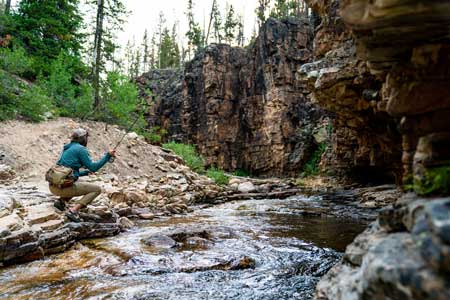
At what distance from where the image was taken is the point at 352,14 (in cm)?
303

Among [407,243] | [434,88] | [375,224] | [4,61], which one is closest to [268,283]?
[375,224]

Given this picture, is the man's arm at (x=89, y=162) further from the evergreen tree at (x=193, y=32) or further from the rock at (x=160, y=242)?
the evergreen tree at (x=193, y=32)

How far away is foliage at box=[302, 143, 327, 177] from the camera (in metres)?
26.0

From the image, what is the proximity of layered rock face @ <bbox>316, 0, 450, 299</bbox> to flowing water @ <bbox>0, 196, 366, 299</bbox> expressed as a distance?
160 centimetres

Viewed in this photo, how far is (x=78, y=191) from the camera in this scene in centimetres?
681

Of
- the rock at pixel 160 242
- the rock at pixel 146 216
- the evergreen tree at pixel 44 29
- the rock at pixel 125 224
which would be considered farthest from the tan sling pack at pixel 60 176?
the evergreen tree at pixel 44 29

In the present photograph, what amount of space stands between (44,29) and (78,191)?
17.4 meters

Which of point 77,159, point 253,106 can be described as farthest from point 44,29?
point 253,106

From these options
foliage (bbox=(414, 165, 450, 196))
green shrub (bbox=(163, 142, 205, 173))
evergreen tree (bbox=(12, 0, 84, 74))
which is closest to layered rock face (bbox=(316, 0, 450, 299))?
foliage (bbox=(414, 165, 450, 196))

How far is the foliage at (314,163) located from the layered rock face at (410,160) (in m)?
22.5

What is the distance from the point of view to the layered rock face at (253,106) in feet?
92.4

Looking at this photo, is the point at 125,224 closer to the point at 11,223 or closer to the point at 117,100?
the point at 11,223

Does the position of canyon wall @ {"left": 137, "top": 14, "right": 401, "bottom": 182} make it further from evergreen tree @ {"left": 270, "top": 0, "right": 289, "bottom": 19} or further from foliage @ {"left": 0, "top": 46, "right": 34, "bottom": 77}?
foliage @ {"left": 0, "top": 46, "right": 34, "bottom": 77}

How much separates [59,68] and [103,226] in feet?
42.2
